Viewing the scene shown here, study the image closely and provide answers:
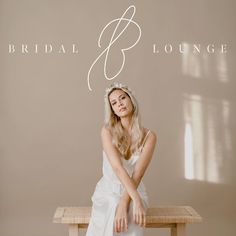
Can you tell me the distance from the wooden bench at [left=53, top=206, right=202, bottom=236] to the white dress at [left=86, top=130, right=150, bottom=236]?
127mm

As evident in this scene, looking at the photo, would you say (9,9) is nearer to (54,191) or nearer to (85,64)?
(85,64)

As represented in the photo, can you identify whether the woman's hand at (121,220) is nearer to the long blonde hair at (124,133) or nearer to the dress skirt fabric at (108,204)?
the dress skirt fabric at (108,204)

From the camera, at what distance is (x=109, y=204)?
9.27 ft

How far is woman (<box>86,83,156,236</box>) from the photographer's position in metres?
2.73

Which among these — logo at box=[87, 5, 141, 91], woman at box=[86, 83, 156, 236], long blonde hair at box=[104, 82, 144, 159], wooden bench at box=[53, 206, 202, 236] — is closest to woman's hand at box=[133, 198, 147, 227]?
woman at box=[86, 83, 156, 236]

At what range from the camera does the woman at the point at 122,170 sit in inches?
108

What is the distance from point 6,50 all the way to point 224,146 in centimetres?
204

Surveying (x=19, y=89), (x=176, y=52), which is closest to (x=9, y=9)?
(x=19, y=89)

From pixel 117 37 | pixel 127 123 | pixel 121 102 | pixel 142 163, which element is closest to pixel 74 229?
pixel 142 163

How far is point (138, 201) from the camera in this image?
9.00 feet

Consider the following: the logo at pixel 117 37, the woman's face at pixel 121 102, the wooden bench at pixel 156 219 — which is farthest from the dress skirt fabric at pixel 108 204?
the logo at pixel 117 37

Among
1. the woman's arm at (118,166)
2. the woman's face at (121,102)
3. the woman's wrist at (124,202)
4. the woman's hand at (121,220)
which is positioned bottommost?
the woman's hand at (121,220)

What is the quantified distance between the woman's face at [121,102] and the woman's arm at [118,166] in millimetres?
139

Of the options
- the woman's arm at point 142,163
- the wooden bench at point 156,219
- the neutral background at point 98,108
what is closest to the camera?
the woman's arm at point 142,163
